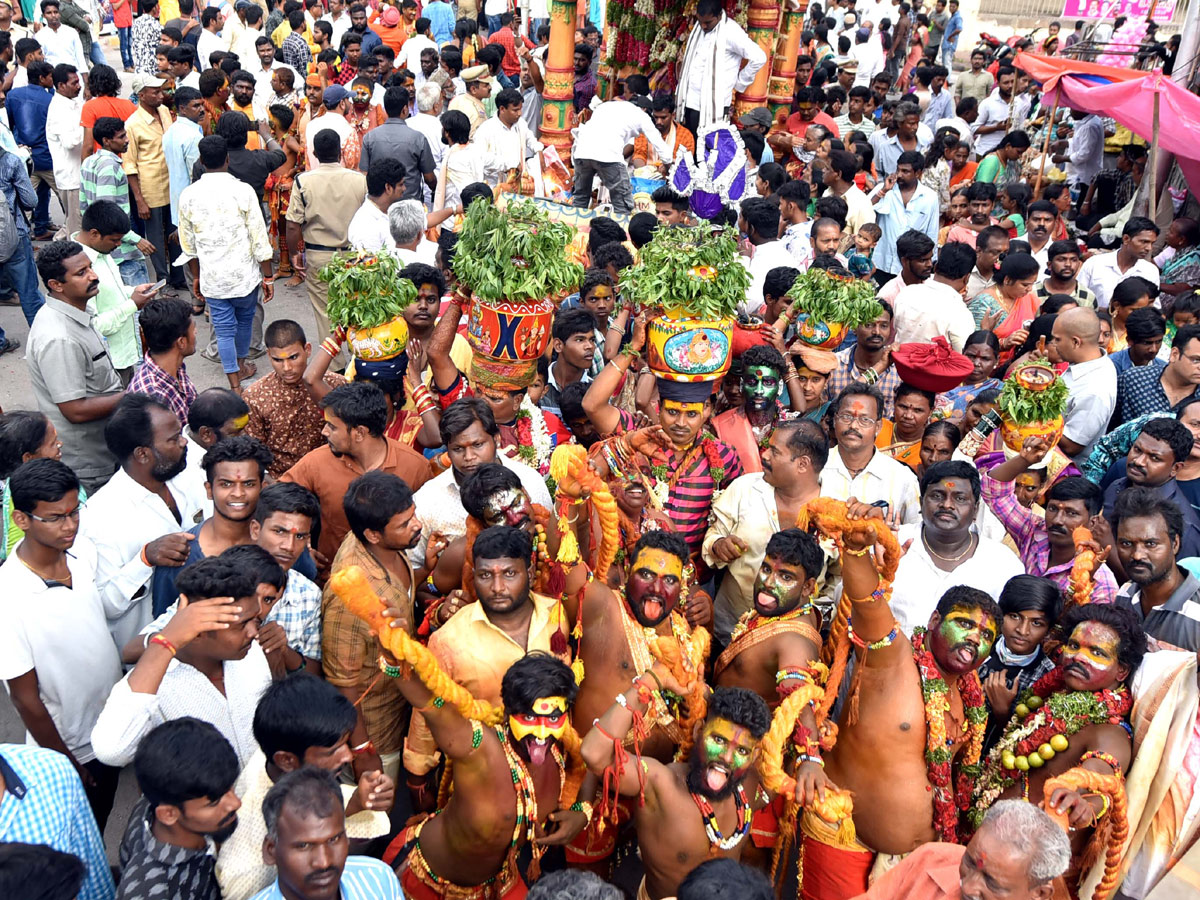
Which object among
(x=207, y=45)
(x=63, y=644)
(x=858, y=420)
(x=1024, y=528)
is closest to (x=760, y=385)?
(x=858, y=420)

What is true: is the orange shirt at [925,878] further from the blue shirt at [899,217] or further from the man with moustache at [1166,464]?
the blue shirt at [899,217]

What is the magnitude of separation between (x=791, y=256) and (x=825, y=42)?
12.3 meters

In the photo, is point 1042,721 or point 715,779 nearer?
point 715,779

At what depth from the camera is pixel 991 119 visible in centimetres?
1328

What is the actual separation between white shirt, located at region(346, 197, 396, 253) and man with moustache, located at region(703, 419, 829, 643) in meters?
3.62

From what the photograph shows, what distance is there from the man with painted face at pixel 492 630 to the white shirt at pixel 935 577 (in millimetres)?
1541

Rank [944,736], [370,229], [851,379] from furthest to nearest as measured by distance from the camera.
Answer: [370,229] → [851,379] → [944,736]

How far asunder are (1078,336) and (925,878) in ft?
12.6

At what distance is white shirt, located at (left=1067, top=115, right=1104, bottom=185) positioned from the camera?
41.8 ft

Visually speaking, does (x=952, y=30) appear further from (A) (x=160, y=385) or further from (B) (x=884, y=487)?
(A) (x=160, y=385)

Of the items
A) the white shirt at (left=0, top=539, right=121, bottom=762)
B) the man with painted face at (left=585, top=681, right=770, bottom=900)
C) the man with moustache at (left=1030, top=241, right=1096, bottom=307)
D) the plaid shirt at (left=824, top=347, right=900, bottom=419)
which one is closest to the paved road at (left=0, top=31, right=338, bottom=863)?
the white shirt at (left=0, top=539, right=121, bottom=762)

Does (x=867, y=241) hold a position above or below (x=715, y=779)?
above

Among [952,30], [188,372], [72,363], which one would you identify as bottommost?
[188,372]

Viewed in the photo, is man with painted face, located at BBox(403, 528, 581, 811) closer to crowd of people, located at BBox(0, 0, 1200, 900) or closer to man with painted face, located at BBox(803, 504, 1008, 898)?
crowd of people, located at BBox(0, 0, 1200, 900)
